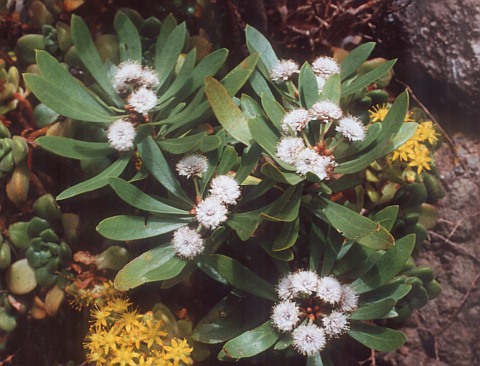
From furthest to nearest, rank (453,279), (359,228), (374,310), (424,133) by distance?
(453,279), (424,133), (374,310), (359,228)

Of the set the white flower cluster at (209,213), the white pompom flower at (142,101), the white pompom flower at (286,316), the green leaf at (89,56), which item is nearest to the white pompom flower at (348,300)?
the white pompom flower at (286,316)

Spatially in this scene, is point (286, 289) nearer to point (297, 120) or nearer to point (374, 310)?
point (374, 310)

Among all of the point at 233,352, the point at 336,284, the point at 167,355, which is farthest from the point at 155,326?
the point at 336,284

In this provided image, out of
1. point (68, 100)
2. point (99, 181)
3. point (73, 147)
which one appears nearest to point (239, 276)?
point (99, 181)

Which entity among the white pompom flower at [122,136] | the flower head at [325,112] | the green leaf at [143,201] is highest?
the flower head at [325,112]

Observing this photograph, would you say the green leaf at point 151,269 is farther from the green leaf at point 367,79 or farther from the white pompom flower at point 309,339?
the green leaf at point 367,79

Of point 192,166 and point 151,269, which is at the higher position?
point 192,166
